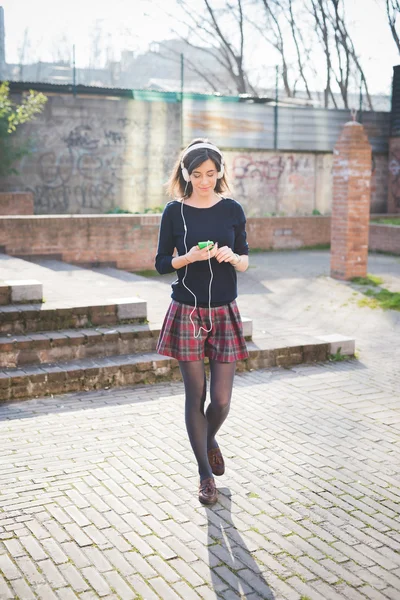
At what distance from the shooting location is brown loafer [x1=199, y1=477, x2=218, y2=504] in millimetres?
4152

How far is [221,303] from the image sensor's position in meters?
4.20

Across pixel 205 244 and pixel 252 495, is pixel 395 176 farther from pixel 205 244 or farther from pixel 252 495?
pixel 205 244

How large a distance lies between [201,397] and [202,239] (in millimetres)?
892

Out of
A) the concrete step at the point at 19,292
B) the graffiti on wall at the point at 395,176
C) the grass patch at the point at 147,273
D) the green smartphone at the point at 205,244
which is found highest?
the graffiti on wall at the point at 395,176

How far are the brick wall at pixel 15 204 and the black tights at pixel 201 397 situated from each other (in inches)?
459

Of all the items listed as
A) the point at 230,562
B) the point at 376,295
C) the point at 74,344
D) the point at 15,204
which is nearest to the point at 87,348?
the point at 74,344

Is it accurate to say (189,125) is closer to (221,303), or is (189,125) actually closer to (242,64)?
(242,64)

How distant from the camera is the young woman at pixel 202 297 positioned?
13.6ft

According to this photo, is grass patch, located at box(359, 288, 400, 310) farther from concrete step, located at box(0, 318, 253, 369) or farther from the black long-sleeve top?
the black long-sleeve top

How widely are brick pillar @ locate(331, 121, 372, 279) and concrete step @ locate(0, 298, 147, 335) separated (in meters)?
6.00

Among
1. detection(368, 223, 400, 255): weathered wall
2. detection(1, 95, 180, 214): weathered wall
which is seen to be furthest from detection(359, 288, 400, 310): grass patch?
detection(1, 95, 180, 214): weathered wall

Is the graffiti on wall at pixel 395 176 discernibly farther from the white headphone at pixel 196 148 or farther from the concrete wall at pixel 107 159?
the white headphone at pixel 196 148

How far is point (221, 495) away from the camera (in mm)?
4312

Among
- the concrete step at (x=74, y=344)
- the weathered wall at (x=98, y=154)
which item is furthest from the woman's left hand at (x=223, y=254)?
the weathered wall at (x=98, y=154)
